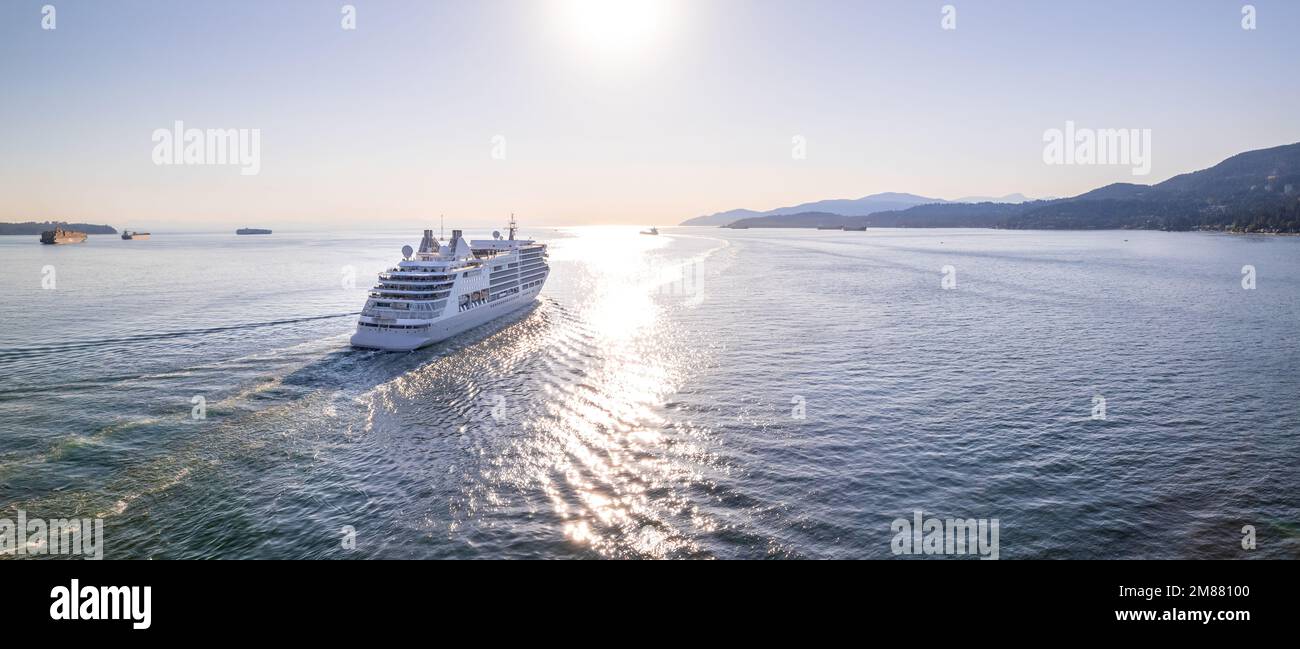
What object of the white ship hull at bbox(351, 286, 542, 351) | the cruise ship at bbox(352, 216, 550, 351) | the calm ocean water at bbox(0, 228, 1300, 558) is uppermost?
the cruise ship at bbox(352, 216, 550, 351)

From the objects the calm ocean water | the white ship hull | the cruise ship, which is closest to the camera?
the calm ocean water

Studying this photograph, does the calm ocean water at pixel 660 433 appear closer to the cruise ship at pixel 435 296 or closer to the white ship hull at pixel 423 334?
the white ship hull at pixel 423 334

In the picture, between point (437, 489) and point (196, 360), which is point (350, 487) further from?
point (196, 360)

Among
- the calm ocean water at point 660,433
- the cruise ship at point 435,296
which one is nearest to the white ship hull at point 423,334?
the cruise ship at point 435,296

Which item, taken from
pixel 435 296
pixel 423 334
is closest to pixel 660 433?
pixel 423 334

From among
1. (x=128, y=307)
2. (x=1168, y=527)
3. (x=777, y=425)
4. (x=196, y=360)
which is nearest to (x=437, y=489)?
(x=777, y=425)

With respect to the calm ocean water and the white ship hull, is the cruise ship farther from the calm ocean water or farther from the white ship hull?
the calm ocean water

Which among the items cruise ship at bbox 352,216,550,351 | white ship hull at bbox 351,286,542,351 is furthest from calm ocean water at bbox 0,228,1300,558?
cruise ship at bbox 352,216,550,351
